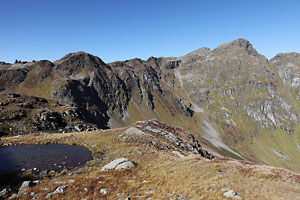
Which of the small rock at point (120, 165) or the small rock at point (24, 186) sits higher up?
the small rock at point (24, 186)

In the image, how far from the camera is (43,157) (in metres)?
25.6

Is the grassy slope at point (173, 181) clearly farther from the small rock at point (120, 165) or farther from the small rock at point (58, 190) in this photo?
the small rock at point (120, 165)

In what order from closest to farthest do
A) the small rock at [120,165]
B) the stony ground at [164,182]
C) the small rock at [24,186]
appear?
the stony ground at [164,182], the small rock at [24,186], the small rock at [120,165]

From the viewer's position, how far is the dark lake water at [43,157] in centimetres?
2206

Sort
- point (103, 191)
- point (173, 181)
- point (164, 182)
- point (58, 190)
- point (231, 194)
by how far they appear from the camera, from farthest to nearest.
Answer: point (173, 181) → point (164, 182) → point (103, 191) → point (58, 190) → point (231, 194)

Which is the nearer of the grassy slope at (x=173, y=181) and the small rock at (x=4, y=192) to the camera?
the small rock at (x=4, y=192)

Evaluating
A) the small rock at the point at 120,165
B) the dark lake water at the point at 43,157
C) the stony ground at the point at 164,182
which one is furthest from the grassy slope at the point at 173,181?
the dark lake water at the point at 43,157

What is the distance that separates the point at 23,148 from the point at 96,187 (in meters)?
22.8

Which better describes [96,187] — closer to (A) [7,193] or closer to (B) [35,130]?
(A) [7,193]

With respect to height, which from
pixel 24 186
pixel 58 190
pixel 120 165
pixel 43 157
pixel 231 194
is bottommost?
pixel 120 165

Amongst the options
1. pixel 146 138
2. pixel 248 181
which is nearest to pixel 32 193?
pixel 248 181

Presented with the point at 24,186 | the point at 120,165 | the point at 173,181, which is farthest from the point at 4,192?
the point at 173,181

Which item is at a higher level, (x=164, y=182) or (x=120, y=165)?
(x=120, y=165)

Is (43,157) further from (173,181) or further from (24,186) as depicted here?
(173,181)
